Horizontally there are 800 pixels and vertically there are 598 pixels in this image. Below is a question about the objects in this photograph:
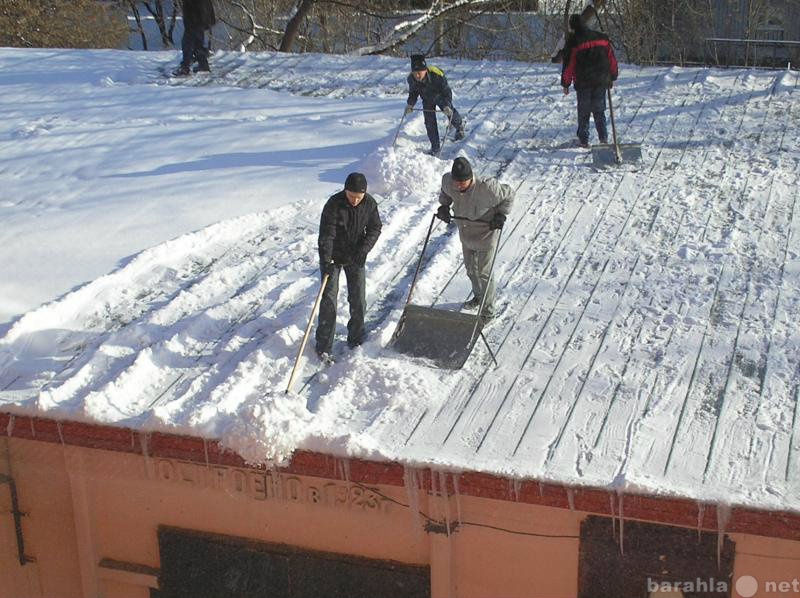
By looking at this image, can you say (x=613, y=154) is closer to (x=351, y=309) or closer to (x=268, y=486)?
(x=351, y=309)

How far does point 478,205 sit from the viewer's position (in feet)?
25.6

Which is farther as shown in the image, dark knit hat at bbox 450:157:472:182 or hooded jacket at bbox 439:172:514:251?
hooded jacket at bbox 439:172:514:251

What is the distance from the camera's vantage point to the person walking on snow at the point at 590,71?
35.9 feet

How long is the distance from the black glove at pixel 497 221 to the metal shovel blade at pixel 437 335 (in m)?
0.69

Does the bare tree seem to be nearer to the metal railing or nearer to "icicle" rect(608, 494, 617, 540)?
the metal railing

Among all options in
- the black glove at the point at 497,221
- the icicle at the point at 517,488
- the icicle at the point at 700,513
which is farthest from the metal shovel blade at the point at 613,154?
the icicle at the point at 700,513

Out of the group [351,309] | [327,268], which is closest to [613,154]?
[351,309]

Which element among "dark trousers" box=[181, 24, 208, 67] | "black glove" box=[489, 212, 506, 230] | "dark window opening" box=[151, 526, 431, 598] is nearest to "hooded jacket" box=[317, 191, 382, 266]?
"black glove" box=[489, 212, 506, 230]

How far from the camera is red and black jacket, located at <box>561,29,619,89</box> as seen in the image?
10.9m

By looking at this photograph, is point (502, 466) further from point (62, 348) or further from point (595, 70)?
point (595, 70)

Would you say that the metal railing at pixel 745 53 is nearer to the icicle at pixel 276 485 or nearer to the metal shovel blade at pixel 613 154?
the metal shovel blade at pixel 613 154

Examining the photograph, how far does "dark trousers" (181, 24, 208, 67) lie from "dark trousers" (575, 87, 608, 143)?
5881 millimetres

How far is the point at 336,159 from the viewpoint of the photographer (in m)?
11.2

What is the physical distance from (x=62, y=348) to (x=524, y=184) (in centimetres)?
495
